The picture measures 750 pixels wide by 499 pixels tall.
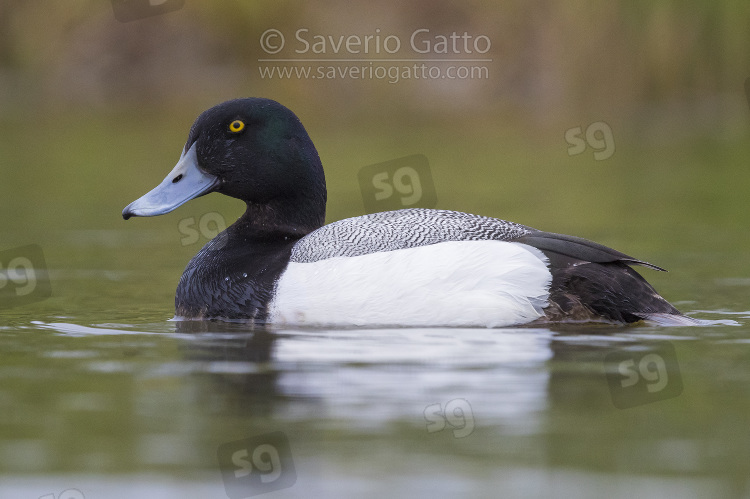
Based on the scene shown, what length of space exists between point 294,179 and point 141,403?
2.68 metres

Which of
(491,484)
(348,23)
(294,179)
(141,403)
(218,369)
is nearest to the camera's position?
(491,484)

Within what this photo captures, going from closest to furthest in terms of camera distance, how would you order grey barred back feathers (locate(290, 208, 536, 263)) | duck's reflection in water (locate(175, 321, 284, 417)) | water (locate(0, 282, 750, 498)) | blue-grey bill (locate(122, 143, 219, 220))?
water (locate(0, 282, 750, 498)), duck's reflection in water (locate(175, 321, 284, 417)), grey barred back feathers (locate(290, 208, 536, 263)), blue-grey bill (locate(122, 143, 219, 220))

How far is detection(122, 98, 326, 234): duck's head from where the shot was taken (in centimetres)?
710

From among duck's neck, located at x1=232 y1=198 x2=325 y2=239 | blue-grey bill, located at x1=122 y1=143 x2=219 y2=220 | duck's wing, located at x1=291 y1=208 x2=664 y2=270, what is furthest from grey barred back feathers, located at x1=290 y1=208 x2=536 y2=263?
blue-grey bill, located at x1=122 y1=143 x2=219 y2=220

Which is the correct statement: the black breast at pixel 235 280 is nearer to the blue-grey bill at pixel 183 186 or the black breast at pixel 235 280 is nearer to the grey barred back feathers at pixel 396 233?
the grey barred back feathers at pixel 396 233

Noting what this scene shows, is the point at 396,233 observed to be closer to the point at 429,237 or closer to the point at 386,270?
the point at 429,237

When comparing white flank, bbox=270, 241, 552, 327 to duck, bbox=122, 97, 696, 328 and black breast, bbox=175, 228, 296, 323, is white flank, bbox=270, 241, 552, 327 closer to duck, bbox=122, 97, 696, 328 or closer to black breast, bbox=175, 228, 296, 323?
duck, bbox=122, 97, 696, 328

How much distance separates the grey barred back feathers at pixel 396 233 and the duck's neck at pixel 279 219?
0.46 meters

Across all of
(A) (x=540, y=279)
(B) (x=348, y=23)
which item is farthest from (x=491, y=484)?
(B) (x=348, y=23)

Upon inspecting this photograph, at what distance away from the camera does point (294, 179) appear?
7.22 metres

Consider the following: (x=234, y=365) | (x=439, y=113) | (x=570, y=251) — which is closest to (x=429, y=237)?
(x=570, y=251)

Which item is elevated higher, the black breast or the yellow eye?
the yellow eye

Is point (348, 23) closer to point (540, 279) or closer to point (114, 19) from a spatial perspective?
point (114, 19)

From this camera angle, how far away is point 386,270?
628 cm
